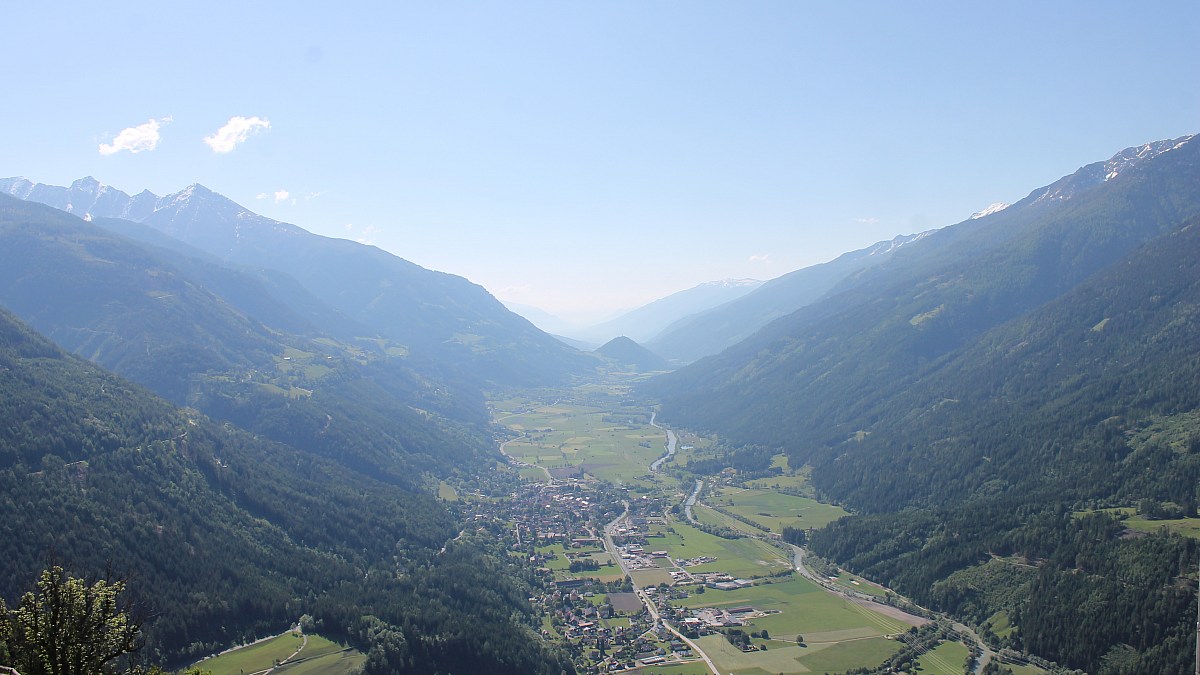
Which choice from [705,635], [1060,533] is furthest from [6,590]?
[1060,533]

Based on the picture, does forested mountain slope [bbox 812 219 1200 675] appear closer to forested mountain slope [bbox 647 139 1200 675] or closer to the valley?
forested mountain slope [bbox 647 139 1200 675]

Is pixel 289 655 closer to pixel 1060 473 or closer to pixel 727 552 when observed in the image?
pixel 727 552

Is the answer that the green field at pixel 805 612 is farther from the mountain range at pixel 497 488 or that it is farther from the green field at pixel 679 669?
the green field at pixel 679 669

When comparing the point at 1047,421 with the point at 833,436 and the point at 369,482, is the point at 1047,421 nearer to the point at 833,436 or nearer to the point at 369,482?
the point at 833,436

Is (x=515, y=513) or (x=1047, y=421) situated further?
(x=515, y=513)

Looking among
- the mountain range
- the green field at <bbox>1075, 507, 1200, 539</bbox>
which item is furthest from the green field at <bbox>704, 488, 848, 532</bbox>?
the green field at <bbox>1075, 507, 1200, 539</bbox>

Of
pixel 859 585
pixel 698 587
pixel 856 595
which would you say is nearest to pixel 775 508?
pixel 859 585

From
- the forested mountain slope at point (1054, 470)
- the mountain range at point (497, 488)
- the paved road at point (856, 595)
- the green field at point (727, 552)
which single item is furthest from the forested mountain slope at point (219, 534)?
the forested mountain slope at point (1054, 470)
